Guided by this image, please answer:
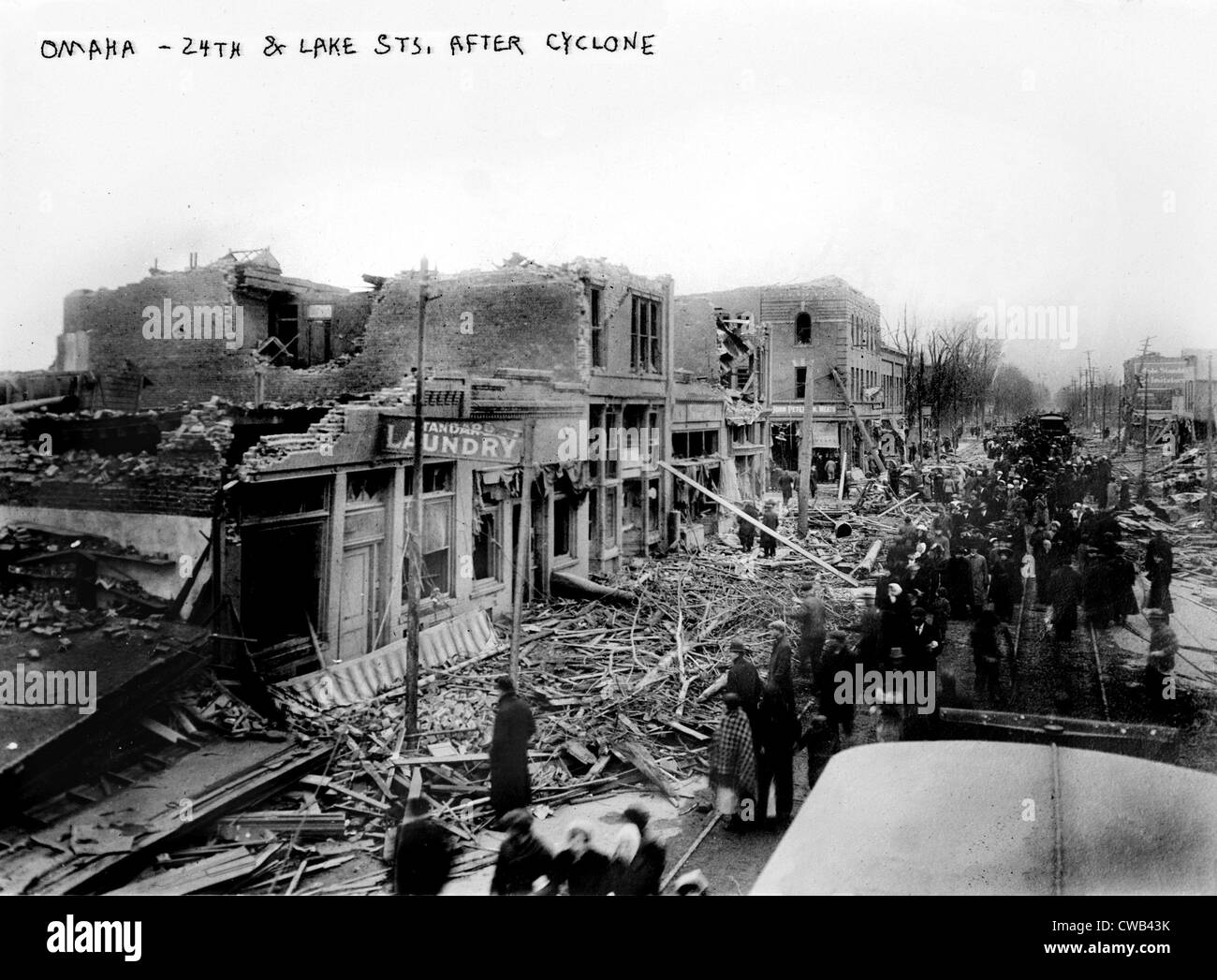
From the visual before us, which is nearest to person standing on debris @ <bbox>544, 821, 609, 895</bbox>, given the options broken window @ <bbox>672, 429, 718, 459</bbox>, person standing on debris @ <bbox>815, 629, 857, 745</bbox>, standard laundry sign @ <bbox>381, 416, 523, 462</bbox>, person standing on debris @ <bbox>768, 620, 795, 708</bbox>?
person standing on debris @ <bbox>768, 620, 795, 708</bbox>

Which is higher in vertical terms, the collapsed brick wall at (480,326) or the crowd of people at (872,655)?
the collapsed brick wall at (480,326)

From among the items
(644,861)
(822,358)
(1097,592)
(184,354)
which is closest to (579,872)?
(644,861)

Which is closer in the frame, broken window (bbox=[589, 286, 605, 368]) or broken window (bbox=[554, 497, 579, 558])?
broken window (bbox=[554, 497, 579, 558])

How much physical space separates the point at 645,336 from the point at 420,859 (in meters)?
14.5

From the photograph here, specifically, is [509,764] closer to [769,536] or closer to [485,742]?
[485,742]

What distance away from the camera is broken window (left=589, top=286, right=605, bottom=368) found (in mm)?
17641

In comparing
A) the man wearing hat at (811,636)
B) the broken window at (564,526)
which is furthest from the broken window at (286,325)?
the man wearing hat at (811,636)

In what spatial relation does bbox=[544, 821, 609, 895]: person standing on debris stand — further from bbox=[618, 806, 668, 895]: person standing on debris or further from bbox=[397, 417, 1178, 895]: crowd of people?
bbox=[618, 806, 668, 895]: person standing on debris

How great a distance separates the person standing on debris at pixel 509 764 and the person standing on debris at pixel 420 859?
69 centimetres

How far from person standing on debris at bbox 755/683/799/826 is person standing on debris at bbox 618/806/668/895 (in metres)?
1.74

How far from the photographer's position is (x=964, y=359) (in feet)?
80.0

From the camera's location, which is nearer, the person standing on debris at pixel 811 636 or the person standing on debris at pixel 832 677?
the person standing on debris at pixel 832 677

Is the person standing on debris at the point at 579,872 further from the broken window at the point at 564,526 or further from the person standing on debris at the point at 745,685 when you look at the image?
the broken window at the point at 564,526

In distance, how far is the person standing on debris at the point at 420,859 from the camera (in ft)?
22.5
